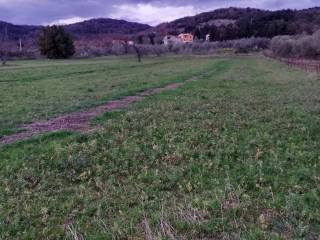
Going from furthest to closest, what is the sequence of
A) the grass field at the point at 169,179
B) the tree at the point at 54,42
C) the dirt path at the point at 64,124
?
the tree at the point at 54,42 < the dirt path at the point at 64,124 < the grass field at the point at 169,179

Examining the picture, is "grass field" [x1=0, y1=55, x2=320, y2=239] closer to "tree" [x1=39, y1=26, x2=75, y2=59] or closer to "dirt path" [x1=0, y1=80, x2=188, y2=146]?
"dirt path" [x1=0, y1=80, x2=188, y2=146]

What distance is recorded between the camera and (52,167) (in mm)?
11156

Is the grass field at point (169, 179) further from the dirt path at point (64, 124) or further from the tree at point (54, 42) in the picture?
the tree at point (54, 42)

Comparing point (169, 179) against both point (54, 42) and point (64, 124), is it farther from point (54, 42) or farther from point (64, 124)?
point (54, 42)

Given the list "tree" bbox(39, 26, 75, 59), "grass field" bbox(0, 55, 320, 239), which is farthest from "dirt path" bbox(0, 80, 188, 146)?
"tree" bbox(39, 26, 75, 59)

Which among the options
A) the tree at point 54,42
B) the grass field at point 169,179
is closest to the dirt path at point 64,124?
the grass field at point 169,179

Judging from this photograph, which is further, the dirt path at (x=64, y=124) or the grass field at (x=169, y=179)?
the dirt path at (x=64, y=124)

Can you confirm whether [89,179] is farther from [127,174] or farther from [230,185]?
[230,185]

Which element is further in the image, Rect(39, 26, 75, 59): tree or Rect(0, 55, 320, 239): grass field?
Rect(39, 26, 75, 59): tree

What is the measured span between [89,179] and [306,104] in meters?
14.6

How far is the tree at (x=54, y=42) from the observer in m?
114

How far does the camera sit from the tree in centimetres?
11419

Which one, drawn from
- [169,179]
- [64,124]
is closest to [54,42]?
[64,124]

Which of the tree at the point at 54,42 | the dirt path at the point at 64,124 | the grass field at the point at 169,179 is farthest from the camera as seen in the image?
the tree at the point at 54,42
